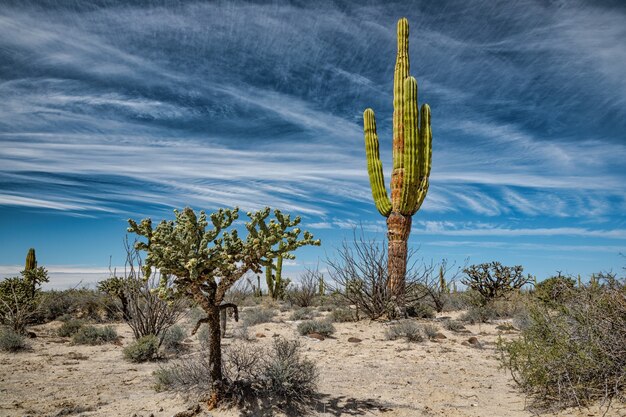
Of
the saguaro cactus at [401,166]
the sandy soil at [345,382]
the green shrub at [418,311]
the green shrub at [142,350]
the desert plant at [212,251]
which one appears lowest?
the sandy soil at [345,382]

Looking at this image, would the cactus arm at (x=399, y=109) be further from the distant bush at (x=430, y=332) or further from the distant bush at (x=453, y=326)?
the distant bush at (x=430, y=332)

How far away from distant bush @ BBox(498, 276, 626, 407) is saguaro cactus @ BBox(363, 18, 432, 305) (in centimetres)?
616

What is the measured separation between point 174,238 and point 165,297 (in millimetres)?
627

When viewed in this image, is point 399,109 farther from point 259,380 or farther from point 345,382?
point 259,380

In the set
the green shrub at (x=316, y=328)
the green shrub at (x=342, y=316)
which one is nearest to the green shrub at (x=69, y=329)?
the green shrub at (x=316, y=328)

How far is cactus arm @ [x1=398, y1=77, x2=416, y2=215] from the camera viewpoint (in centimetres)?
1169

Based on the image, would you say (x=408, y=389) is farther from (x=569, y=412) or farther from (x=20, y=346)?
(x=20, y=346)

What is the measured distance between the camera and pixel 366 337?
31.0 ft

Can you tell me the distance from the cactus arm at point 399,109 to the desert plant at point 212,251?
25.0 ft

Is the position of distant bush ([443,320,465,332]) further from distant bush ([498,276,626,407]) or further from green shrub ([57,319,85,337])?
green shrub ([57,319,85,337])

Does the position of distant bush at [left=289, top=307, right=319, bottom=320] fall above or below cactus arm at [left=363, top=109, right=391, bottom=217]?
below

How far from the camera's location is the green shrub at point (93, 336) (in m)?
10.1

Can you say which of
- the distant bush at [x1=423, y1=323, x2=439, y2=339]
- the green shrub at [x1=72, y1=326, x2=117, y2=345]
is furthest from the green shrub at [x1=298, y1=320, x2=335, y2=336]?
the green shrub at [x1=72, y1=326, x2=117, y2=345]

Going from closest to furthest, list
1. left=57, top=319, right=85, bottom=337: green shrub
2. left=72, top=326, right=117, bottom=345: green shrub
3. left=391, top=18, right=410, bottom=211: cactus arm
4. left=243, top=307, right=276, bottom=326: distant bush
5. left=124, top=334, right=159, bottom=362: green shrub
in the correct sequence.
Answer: left=124, top=334, right=159, bottom=362: green shrub
left=72, top=326, right=117, bottom=345: green shrub
left=57, top=319, right=85, bottom=337: green shrub
left=243, top=307, right=276, bottom=326: distant bush
left=391, top=18, right=410, bottom=211: cactus arm
